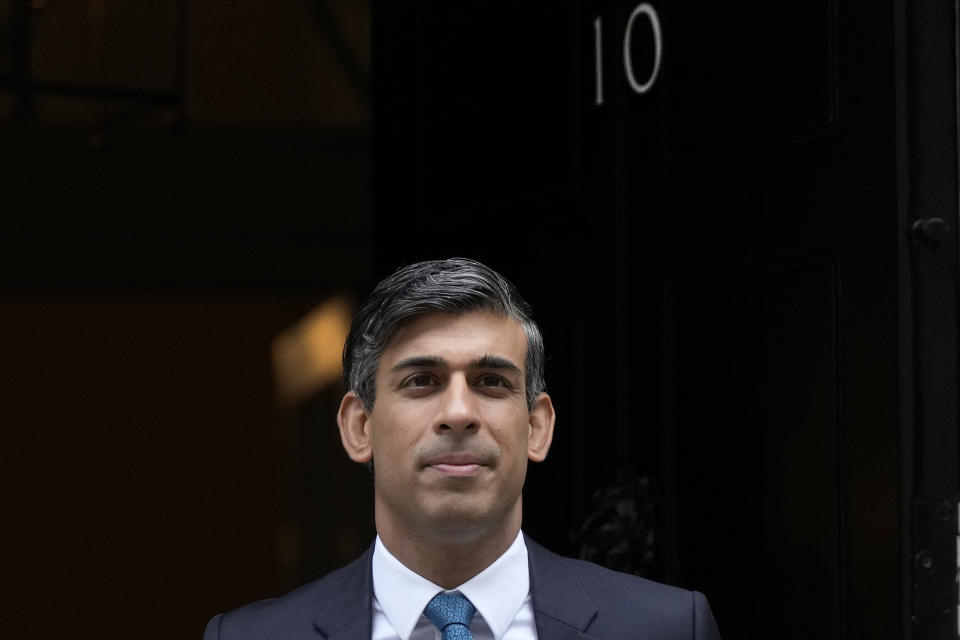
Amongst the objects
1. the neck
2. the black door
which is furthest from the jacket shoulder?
the black door

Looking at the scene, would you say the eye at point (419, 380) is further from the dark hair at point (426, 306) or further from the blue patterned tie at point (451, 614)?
the blue patterned tie at point (451, 614)

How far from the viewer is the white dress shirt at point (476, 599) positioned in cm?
223

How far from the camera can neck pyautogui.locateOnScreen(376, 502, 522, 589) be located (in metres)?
2.20

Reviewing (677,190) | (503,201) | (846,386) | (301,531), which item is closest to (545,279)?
(503,201)

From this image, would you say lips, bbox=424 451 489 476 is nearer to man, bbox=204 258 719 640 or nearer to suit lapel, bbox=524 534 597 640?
man, bbox=204 258 719 640

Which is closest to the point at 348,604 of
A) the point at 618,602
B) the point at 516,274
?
the point at 618,602

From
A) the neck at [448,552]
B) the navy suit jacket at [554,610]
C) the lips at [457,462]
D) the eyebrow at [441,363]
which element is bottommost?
the navy suit jacket at [554,610]

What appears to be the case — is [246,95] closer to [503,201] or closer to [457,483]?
[503,201]

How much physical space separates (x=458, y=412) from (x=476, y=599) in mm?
310

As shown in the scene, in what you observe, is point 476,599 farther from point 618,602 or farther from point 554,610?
point 618,602

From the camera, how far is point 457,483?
2.10 meters

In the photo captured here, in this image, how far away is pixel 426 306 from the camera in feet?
7.17

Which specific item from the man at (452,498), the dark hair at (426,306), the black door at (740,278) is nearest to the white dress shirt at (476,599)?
the man at (452,498)

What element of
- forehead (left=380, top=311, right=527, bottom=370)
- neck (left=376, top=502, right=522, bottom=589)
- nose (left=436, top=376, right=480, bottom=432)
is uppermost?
forehead (left=380, top=311, right=527, bottom=370)
